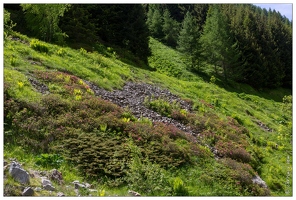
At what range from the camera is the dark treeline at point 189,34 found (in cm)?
3316

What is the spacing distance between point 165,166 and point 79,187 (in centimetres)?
426

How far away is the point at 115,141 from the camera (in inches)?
555

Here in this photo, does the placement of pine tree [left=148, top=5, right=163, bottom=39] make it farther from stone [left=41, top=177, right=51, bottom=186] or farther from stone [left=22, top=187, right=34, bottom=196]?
stone [left=22, top=187, right=34, bottom=196]

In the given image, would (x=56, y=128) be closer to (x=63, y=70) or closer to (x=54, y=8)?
(x=63, y=70)

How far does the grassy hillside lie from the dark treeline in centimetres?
950

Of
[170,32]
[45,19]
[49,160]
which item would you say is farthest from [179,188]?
[170,32]

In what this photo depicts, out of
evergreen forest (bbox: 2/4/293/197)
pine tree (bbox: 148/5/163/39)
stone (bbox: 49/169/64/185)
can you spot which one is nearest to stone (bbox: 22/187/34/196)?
evergreen forest (bbox: 2/4/293/197)

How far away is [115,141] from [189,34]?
43491 mm

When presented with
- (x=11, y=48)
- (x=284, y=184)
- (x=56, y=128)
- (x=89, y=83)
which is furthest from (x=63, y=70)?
(x=284, y=184)

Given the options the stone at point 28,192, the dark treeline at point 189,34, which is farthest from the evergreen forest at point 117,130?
the dark treeline at point 189,34

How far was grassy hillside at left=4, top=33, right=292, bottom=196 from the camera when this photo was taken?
12.1 m

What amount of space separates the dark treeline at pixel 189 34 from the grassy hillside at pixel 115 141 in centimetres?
950

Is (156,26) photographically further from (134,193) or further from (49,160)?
(134,193)

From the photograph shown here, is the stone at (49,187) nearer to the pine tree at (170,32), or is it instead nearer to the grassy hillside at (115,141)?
the grassy hillside at (115,141)
